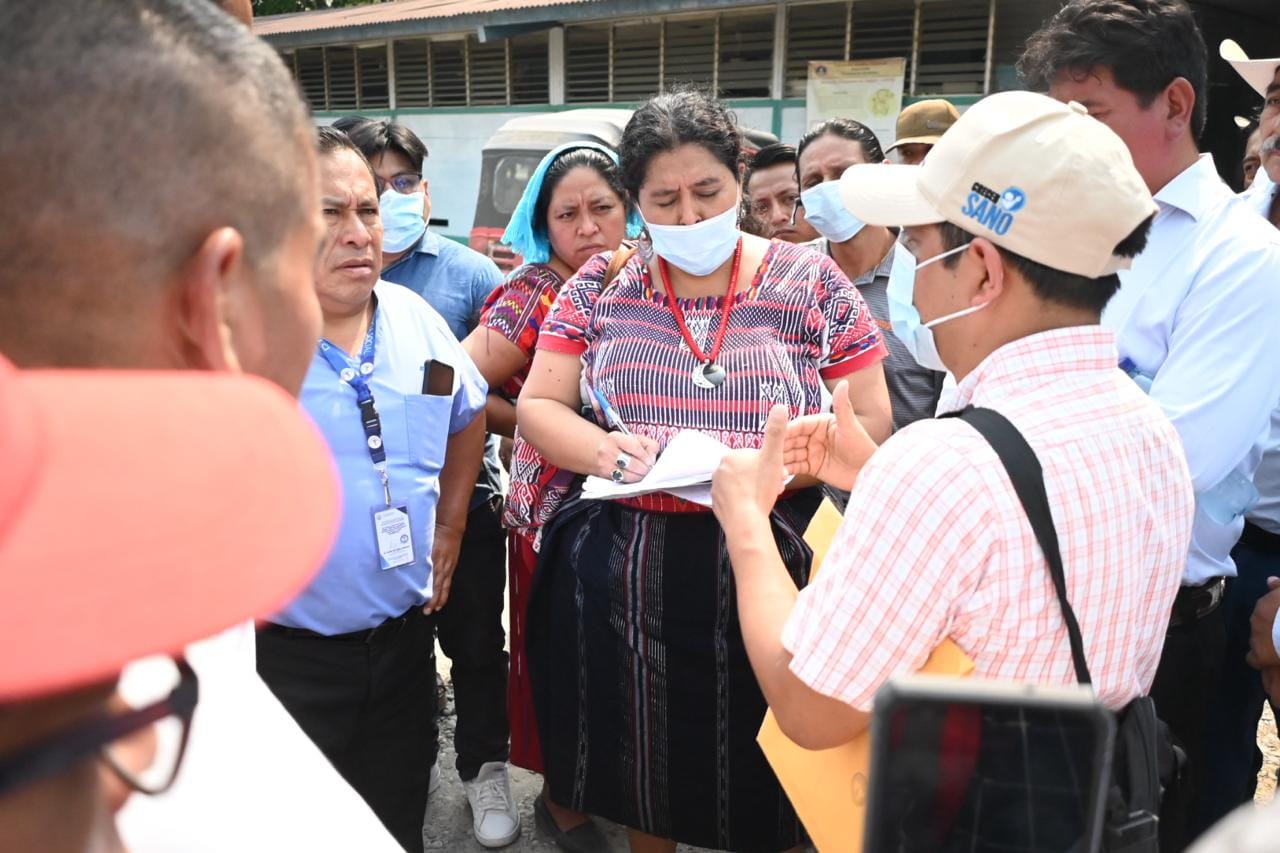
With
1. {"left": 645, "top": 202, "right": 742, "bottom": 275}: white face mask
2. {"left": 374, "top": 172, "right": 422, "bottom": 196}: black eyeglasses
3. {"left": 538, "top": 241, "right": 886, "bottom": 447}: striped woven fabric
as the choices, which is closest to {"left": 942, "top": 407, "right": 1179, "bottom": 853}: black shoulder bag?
{"left": 538, "top": 241, "right": 886, "bottom": 447}: striped woven fabric

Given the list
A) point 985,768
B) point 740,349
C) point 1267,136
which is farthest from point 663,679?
point 1267,136

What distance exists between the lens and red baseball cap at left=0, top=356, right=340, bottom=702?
40 centimetres

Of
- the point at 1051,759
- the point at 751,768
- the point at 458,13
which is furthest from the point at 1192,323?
the point at 458,13

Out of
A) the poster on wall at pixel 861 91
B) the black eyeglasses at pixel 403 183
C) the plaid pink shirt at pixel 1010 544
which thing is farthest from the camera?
the poster on wall at pixel 861 91

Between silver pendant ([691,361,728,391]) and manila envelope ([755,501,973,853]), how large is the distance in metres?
0.70

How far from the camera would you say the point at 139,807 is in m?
0.84

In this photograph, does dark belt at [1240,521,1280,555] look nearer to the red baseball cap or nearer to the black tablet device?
the black tablet device

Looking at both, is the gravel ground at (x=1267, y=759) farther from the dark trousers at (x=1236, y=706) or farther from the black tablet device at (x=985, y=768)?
the black tablet device at (x=985, y=768)

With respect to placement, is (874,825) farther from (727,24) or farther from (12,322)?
(727,24)

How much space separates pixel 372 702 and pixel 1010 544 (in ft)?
5.49

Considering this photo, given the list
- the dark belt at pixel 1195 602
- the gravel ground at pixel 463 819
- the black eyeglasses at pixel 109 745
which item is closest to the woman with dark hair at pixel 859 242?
the dark belt at pixel 1195 602

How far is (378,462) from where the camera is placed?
2299 mm

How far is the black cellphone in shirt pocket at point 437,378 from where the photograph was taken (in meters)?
2.45

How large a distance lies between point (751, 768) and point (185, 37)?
211cm
